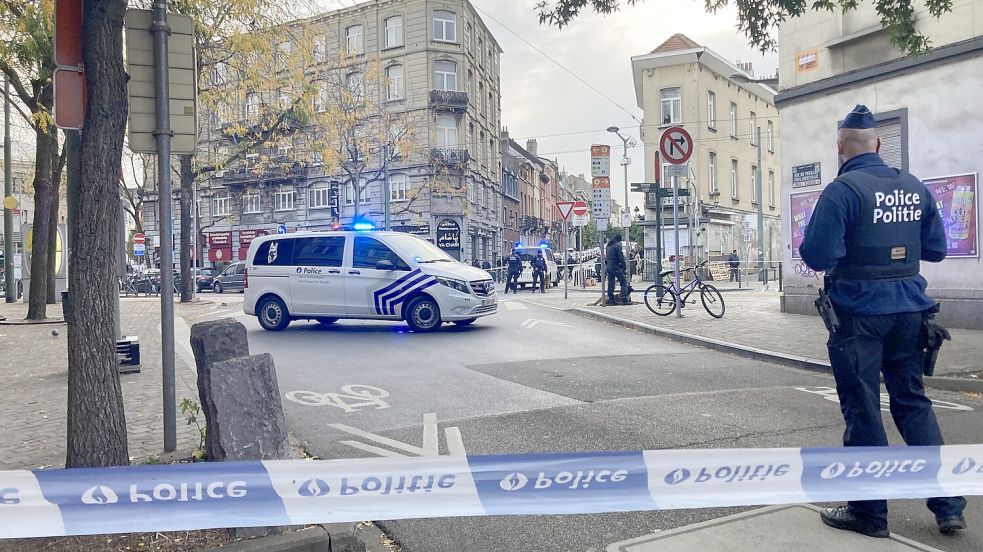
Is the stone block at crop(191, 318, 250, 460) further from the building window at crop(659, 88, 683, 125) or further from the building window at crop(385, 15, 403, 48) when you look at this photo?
the building window at crop(385, 15, 403, 48)

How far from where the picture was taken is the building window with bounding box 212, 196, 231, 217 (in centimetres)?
5072

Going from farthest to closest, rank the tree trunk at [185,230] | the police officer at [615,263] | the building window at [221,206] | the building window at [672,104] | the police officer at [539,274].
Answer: the building window at [221,206] < the building window at [672,104] < the police officer at [539,274] < the tree trunk at [185,230] < the police officer at [615,263]

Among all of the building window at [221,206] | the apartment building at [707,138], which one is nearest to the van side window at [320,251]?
the apartment building at [707,138]

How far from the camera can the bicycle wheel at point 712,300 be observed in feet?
46.1

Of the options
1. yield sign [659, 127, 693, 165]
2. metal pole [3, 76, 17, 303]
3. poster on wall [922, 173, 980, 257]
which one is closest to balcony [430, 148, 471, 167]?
metal pole [3, 76, 17, 303]

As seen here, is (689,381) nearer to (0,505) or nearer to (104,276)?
(104,276)

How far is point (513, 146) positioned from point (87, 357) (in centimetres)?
6890

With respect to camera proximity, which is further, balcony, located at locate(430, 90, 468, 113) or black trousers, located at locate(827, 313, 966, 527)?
balcony, located at locate(430, 90, 468, 113)

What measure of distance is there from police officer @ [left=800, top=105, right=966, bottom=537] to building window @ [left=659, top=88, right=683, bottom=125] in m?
34.4

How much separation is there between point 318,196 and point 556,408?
43026 mm

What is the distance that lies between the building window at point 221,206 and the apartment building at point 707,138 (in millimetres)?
28569

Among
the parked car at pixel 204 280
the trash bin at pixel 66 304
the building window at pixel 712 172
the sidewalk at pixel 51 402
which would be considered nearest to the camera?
the trash bin at pixel 66 304

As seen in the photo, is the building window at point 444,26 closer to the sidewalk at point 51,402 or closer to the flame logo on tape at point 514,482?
the sidewalk at point 51,402

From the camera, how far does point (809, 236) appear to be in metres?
3.58
